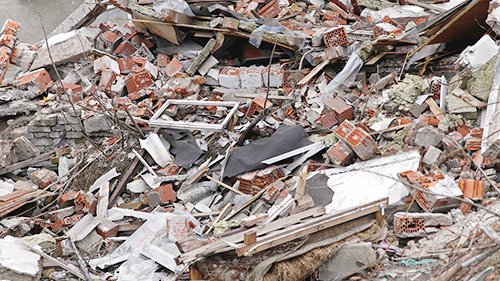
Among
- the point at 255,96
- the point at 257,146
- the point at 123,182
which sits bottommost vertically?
the point at 123,182

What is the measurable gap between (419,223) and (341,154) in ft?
5.30

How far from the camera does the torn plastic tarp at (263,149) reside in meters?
5.92

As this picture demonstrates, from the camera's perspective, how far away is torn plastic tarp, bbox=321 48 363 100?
7125mm

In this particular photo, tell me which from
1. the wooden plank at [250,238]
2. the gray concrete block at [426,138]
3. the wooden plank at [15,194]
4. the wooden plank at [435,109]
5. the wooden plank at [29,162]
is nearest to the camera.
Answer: the wooden plank at [250,238]

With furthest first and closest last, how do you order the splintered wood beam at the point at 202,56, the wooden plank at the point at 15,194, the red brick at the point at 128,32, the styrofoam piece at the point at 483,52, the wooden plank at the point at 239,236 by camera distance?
the red brick at the point at 128,32
the splintered wood beam at the point at 202,56
the wooden plank at the point at 15,194
the styrofoam piece at the point at 483,52
the wooden plank at the point at 239,236

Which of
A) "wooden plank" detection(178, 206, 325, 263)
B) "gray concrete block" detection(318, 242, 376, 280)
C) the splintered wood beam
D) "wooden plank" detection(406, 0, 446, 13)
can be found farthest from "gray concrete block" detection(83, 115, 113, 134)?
"wooden plank" detection(406, 0, 446, 13)

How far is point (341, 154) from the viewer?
5488 millimetres

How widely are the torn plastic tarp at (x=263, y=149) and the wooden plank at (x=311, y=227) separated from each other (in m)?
1.91

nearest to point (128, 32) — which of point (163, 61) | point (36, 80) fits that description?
point (163, 61)

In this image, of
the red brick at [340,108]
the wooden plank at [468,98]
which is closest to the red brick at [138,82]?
the red brick at [340,108]

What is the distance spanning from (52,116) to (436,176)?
7071 millimetres

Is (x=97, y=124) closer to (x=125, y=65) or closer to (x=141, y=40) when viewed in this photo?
(x=125, y=65)

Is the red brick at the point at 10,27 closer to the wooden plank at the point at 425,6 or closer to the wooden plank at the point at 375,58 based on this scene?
the wooden plank at the point at 375,58

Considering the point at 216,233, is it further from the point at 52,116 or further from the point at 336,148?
the point at 52,116
